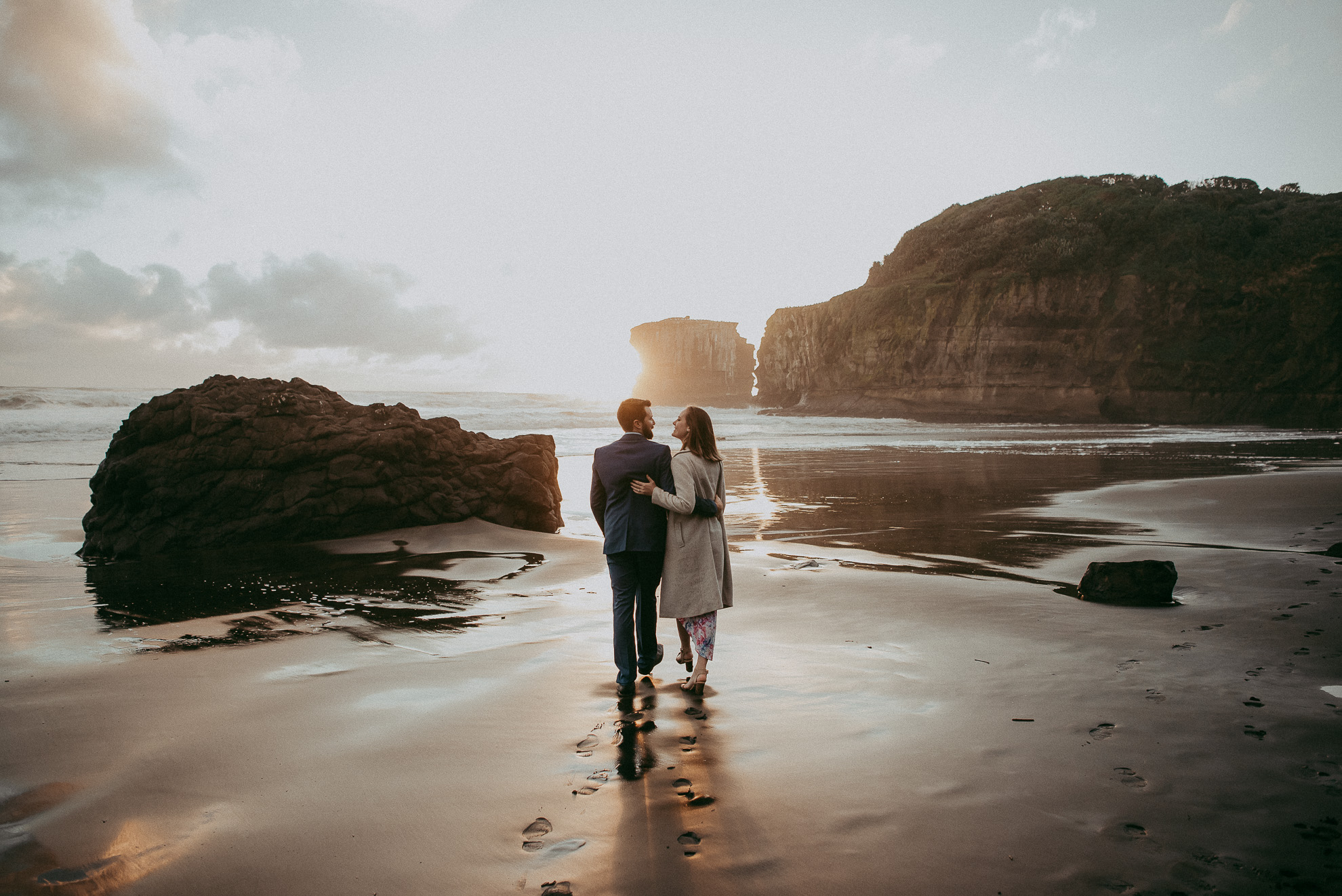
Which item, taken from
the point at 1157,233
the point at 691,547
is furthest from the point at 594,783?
the point at 1157,233

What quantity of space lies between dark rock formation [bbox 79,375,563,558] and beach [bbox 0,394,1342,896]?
126 centimetres

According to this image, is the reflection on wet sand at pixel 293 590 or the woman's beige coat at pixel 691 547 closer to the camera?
the woman's beige coat at pixel 691 547

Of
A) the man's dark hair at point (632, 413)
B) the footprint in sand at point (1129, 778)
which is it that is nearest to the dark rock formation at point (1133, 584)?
the footprint in sand at point (1129, 778)

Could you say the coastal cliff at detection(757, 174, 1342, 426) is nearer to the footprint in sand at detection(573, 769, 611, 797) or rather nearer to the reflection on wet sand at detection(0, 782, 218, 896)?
the footprint in sand at detection(573, 769, 611, 797)

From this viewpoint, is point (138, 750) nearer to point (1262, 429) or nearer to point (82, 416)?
point (82, 416)

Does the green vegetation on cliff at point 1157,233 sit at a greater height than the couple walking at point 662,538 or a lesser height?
greater

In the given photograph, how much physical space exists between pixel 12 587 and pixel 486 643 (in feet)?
17.2

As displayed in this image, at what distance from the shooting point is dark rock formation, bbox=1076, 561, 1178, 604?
18.6 ft

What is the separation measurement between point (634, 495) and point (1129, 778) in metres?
2.73

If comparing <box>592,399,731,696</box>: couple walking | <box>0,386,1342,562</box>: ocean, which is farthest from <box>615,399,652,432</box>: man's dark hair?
<box>0,386,1342,562</box>: ocean

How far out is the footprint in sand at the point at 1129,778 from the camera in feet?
9.16

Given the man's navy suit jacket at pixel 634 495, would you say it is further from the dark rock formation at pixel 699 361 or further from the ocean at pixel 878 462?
the dark rock formation at pixel 699 361

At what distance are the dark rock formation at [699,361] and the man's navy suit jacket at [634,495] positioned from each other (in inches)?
4883

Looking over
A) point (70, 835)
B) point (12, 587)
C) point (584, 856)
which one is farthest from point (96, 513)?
point (584, 856)
